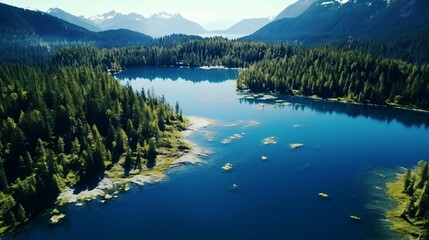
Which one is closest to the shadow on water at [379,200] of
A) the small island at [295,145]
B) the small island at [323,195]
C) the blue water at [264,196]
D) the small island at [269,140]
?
the blue water at [264,196]

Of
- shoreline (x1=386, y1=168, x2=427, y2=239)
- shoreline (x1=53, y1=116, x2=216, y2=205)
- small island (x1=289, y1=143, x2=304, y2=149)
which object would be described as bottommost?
shoreline (x1=53, y1=116, x2=216, y2=205)

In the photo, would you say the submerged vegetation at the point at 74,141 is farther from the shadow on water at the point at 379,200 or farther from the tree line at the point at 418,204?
the shadow on water at the point at 379,200

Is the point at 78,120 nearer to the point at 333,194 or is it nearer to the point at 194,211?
the point at 194,211

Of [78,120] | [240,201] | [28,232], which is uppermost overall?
[78,120]

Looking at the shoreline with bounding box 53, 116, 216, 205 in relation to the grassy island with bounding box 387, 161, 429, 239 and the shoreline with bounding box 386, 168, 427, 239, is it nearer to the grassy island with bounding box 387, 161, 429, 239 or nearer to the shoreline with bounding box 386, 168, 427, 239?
the shoreline with bounding box 386, 168, 427, 239

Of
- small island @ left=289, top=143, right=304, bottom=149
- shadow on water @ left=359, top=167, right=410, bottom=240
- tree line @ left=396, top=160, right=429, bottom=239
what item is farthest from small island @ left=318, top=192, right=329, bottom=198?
small island @ left=289, top=143, right=304, bottom=149

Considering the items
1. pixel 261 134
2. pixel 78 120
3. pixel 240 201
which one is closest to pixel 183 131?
pixel 261 134
